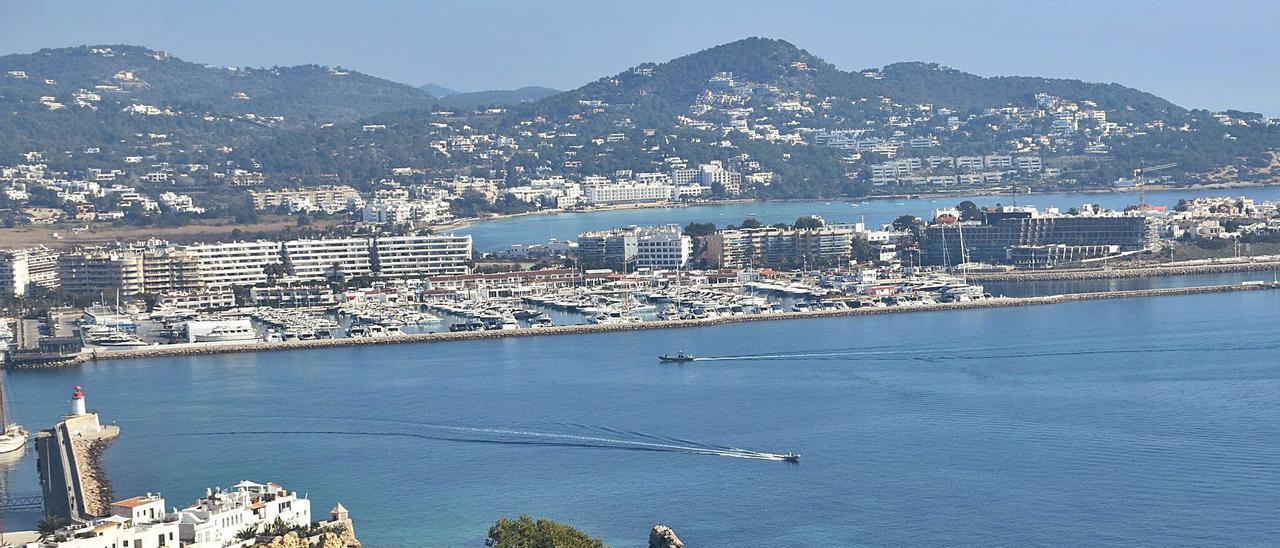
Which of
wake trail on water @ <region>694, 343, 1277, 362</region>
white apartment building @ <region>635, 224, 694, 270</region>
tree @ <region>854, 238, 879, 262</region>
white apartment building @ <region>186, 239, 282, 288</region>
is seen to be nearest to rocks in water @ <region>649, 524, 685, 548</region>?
wake trail on water @ <region>694, 343, 1277, 362</region>

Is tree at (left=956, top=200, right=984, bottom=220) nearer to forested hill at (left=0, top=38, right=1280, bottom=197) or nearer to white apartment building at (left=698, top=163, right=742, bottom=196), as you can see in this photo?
white apartment building at (left=698, top=163, right=742, bottom=196)

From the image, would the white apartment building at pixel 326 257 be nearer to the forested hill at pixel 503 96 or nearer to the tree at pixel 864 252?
the tree at pixel 864 252

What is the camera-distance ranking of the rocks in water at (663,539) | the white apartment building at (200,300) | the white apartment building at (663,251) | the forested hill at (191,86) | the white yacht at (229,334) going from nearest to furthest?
1. the rocks in water at (663,539)
2. the white yacht at (229,334)
3. the white apartment building at (200,300)
4. the white apartment building at (663,251)
5. the forested hill at (191,86)

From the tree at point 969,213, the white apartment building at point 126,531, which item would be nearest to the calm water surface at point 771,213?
the tree at point 969,213

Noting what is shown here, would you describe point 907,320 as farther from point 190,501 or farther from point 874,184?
point 874,184

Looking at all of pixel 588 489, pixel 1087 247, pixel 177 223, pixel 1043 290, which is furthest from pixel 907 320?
pixel 177 223

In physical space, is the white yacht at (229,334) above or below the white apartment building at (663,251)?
below
